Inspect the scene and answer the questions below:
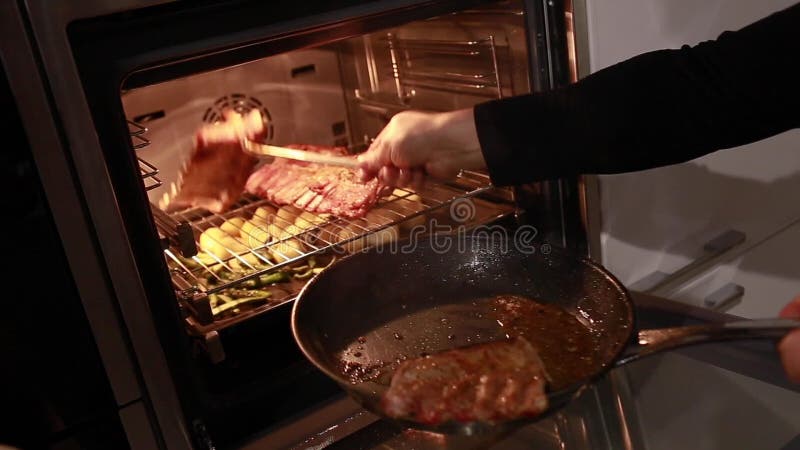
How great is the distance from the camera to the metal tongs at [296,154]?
1.05 meters

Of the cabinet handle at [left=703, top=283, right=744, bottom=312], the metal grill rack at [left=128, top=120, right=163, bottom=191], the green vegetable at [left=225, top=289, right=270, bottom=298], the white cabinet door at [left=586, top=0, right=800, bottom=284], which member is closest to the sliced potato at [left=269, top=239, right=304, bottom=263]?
the green vegetable at [left=225, top=289, right=270, bottom=298]

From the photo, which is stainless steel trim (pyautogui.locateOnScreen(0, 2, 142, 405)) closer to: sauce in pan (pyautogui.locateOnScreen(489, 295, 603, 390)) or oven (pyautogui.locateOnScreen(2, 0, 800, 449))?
oven (pyautogui.locateOnScreen(2, 0, 800, 449))

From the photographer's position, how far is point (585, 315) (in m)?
0.88

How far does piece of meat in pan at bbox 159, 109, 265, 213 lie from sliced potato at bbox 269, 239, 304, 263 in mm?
127

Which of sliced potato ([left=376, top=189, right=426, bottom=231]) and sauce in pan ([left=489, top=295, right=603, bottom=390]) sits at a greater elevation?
sliced potato ([left=376, top=189, right=426, bottom=231])

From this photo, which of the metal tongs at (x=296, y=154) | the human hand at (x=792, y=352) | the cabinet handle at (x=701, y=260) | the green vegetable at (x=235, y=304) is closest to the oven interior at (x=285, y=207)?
the green vegetable at (x=235, y=304)

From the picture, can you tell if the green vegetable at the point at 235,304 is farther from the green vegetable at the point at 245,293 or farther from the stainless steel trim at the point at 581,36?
the stainless steel trim at the point at 581,36

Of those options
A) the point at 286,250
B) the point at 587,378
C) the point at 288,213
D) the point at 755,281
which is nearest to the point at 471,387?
the point at 587,378

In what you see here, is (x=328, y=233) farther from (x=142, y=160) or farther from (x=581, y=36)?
(x=581, y=36)

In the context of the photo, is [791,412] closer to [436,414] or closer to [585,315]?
[585,315]

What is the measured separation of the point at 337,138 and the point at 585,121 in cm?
66

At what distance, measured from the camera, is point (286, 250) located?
45.9 inches

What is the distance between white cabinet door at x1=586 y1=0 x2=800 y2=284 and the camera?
113 centimetres

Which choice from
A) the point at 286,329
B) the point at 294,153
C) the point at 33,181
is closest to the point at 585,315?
the point at 286,329
